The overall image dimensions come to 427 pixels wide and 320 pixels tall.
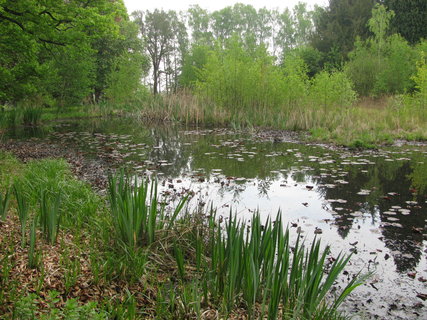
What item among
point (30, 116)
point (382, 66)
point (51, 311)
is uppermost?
point (382, 66)

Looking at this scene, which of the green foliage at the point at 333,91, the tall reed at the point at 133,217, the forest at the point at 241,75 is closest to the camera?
the tall reed at the point at 133,217

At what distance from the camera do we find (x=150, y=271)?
3.00 m

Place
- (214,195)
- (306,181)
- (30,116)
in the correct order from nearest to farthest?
(214,195), (306,181), (30,116)

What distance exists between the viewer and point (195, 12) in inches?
2331

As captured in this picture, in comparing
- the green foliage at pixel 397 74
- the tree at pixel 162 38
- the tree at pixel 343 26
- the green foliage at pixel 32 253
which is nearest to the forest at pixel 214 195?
the green foliage at pixel 32 253

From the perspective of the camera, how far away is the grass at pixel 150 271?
2.16m

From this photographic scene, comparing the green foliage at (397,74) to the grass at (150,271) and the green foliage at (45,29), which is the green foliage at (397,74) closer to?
the green foliage at (45,29)

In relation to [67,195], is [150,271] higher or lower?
lower

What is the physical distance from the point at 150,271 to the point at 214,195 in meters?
2.73

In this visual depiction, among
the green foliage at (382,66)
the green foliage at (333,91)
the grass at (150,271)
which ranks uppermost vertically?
the green foliage at (382,66)

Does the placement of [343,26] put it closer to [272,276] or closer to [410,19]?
[410,19]

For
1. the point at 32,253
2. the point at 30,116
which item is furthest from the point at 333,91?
the point at 30,116

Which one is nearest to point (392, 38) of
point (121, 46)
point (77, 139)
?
point (121, 46)

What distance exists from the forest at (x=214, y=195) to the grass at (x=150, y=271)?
16mm
